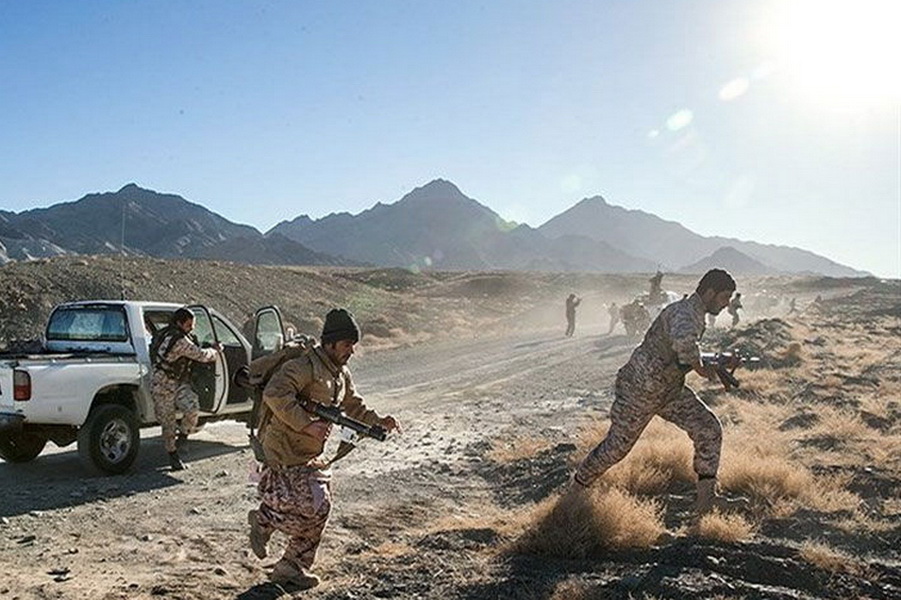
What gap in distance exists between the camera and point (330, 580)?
5098 millimetres

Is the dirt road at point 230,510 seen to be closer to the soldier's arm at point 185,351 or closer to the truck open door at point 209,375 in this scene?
the truck open door at point 209,375

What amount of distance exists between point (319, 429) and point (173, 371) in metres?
4.61

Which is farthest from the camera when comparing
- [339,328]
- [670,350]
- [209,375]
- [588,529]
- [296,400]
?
[209,375]

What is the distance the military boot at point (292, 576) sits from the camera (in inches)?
188

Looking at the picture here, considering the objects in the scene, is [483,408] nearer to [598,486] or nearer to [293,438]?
[598,486]

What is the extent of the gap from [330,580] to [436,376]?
14190 millimetres

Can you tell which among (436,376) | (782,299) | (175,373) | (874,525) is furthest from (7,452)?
(782,299)

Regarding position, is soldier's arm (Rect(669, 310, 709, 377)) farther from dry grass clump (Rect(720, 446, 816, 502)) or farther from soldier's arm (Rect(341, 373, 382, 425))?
soldier's arm (Rect(341, 373, 382, 425))

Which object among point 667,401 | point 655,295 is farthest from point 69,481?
point 655,295

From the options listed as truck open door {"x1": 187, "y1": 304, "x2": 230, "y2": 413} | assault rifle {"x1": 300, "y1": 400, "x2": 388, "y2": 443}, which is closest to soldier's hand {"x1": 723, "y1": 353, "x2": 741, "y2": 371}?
assault rifle {"x1": 300, "y1": 400, "x2": 388, "y2": 443}

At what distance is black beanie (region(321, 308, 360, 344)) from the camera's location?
4664 millimetres

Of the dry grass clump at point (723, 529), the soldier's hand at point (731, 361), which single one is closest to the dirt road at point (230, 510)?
the dry grass clump at point (723, 529)

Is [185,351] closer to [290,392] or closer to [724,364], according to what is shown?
[290,392]

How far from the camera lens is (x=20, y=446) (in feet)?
29.1
